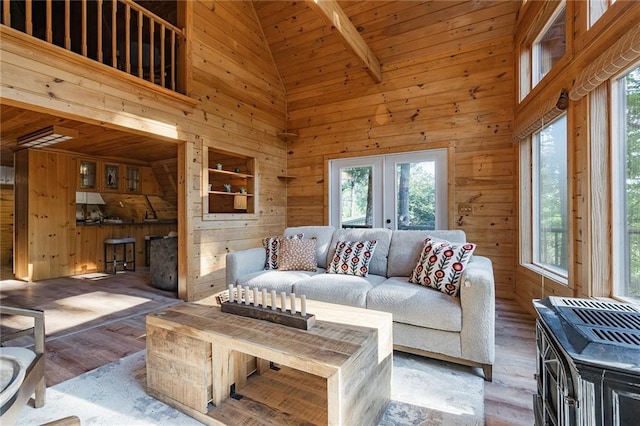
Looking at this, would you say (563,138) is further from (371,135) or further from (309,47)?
(309,47)

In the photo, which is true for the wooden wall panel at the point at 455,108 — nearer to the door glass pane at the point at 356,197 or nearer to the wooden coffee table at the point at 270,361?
the door glass pane at the point at 356,197

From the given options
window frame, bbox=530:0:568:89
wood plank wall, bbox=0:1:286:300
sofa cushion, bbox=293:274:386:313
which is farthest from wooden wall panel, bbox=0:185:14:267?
window frame, bbox=530:0:568:89

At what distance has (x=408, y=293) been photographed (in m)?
2.21

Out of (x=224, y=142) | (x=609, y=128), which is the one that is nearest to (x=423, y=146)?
(x=609, y=128)

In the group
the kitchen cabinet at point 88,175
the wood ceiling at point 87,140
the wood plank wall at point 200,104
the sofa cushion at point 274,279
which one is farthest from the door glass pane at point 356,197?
the kitchen cabinet at point 88,175

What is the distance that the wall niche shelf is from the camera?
15.4 ft

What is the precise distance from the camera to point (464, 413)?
1610 millimetres

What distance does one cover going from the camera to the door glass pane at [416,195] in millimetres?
4273

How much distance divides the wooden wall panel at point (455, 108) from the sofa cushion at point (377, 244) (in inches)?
62.2

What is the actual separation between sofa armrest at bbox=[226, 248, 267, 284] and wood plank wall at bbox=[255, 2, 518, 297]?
7.12 feet

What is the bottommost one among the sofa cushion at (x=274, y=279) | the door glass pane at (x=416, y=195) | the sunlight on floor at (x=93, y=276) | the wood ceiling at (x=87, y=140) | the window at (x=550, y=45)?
the sunlight on floor at (x=93, y=276)

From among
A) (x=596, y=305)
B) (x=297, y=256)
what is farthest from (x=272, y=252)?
(x=596, y=305)

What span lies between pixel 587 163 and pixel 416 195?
224 centimetres

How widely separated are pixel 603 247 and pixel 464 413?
1.55m
